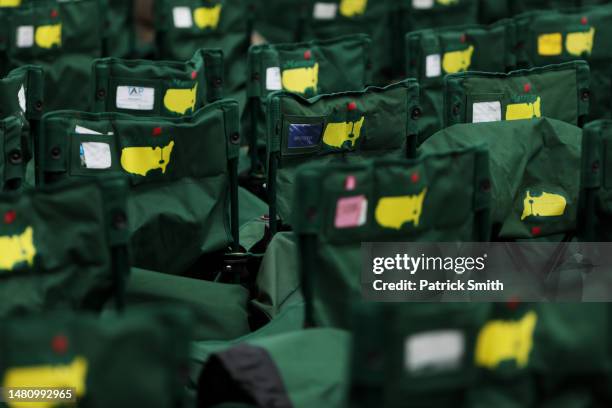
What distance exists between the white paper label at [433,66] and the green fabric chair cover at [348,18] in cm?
107

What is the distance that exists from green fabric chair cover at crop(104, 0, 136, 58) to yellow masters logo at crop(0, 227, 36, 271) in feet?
11.6

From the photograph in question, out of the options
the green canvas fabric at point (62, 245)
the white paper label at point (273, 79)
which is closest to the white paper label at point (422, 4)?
the white paper label at point (273, 79)

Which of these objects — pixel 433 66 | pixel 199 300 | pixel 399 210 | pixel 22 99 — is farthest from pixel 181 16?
pixel 399 210

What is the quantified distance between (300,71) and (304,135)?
1015mm

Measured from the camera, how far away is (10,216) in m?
2.48

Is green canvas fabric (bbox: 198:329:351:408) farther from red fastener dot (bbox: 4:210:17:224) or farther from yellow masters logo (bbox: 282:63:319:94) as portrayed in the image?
yellow masters logo (bbox: 282:63:319:94)

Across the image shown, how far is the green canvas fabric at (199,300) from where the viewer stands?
3.07m

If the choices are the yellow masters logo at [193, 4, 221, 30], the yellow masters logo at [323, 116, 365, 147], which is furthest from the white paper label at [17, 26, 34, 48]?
the yellow masters logo at [323, 116, 365, 147]

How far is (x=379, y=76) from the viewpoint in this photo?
617 cm

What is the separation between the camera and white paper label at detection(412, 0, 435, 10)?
5.86m

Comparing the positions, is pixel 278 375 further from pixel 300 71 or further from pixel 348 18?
pixel 348 18

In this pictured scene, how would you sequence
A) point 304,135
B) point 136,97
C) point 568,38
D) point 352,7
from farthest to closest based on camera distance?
point 352,7, point 568,38, point 136,97, point 304,135

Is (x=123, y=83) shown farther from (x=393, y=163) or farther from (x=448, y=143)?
(x=393, y=163)

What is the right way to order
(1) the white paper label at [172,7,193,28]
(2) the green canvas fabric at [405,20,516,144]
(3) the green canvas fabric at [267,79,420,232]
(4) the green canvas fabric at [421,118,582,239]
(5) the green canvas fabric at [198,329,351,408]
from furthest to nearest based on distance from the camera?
(1) the white paper label at [172,7,193,28]
(2) the green canvas fabric at [405,20,516,144]
(3) the green canvas fabric at [267,79,420,232]
(4) the green canvas fabric at [421,118,582,239]
(5) the green canvas fabric at [198,329,351,408]
